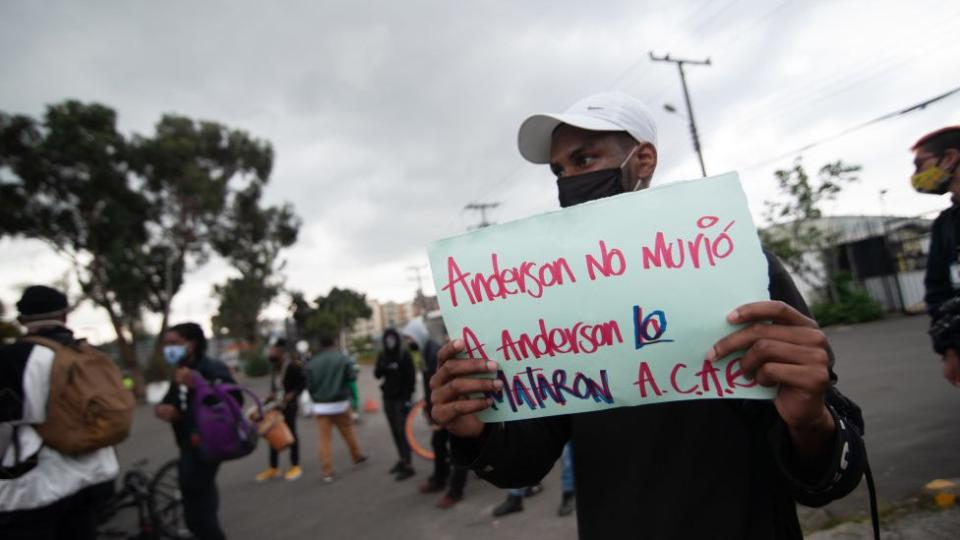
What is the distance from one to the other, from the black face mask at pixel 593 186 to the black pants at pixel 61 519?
301 centimetres

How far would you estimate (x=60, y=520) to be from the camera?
2611mm

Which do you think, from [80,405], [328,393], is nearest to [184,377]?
[80,405]

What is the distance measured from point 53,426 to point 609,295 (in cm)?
293

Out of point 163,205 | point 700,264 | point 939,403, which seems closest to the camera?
point 700,264

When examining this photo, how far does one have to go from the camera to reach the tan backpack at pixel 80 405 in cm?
243

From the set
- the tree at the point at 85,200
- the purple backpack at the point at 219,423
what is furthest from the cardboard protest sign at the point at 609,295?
the tree at the point at 85,200

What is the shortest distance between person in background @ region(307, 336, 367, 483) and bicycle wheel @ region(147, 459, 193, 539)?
1757mm

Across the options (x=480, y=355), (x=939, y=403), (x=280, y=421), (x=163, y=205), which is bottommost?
(x=939, y=403)

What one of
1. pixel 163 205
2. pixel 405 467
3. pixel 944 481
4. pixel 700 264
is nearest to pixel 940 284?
pixel 944 481

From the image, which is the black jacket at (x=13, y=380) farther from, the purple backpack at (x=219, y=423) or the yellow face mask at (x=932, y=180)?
A: the yellow face mask at (x=932, y=180)

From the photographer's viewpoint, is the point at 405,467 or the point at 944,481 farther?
the point at 405,467

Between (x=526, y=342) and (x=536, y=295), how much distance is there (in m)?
0.11

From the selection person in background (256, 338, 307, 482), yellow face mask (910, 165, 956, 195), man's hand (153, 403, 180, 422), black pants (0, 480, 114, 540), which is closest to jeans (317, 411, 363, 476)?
person in background (256, 338, 307, 482)

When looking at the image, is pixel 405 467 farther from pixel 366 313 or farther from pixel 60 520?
pixel 366 313
